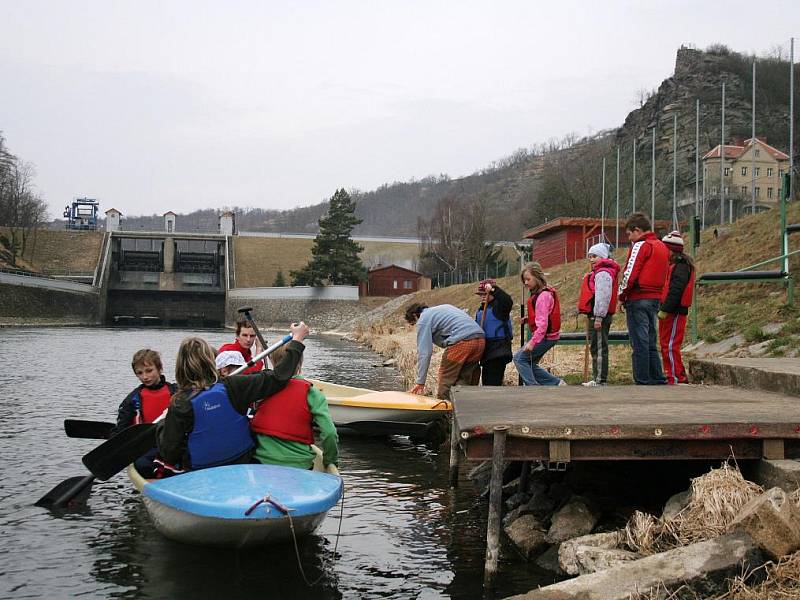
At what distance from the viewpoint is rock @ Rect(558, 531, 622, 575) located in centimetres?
583

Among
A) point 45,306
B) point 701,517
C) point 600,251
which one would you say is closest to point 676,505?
point 701,517

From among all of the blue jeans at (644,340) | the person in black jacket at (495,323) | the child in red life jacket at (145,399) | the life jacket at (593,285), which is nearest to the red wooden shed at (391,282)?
the life jacket at (593,285)

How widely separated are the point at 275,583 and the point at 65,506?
10.5 ft

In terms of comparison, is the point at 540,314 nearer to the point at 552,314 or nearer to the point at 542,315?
the point at 542,315

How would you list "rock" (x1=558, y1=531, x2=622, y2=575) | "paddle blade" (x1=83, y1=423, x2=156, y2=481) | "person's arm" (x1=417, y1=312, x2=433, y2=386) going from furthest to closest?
"person's arm" (x1=417, y1=312, x2=433, y2=386), "paddle blade" (x1=83, y1=423, x2=156, y2=481), "rock" (x1=558, y1=531, x2=622, y2=575)

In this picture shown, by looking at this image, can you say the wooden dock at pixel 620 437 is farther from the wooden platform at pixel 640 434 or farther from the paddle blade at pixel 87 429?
the paddle blade at pixel 87 429

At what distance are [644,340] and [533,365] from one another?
1617 millimetres

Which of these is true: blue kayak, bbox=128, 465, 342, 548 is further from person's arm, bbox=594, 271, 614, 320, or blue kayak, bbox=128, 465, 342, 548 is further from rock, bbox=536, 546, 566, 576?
person's arm, bbox=594, 271, 614, 320

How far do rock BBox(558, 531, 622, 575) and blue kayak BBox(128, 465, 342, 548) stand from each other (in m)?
1.65

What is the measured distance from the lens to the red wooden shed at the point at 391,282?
263 ft

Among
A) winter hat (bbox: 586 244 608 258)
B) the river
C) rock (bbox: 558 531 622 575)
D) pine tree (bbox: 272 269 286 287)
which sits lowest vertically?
the river

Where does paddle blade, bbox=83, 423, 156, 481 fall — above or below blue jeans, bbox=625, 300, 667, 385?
below

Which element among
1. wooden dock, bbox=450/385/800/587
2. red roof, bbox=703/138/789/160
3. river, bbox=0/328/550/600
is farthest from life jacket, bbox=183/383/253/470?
red roof, bbox=703/138/789/160

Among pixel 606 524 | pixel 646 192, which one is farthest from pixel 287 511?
pixel 646 192
